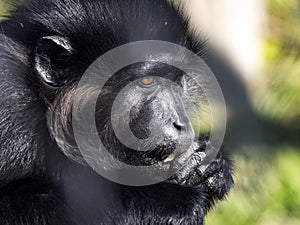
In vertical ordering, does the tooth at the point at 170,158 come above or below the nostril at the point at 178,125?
below

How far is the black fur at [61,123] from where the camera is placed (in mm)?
4273

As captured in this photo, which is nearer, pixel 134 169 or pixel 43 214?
pixel 43 214

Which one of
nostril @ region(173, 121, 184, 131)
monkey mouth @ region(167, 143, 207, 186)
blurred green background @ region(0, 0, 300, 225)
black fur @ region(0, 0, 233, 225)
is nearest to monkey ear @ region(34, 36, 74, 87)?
black fur @ region(0, 0, 233, 225)

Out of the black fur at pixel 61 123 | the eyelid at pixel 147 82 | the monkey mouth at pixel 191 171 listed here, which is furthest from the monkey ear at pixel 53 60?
the monkey mouth at pixel 191 171

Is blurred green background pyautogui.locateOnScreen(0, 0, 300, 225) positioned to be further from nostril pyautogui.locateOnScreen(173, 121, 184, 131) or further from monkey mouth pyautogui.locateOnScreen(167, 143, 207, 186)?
nostril pyautogui.locateOnScreen(173, 121, 184, 131)

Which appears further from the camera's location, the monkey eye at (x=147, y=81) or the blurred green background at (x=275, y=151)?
the blurred green background at (x=275, y=151)

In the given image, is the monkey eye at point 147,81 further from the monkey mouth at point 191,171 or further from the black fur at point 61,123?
the monkey mouth at point 191,171

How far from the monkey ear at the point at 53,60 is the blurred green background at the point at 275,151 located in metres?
0.86

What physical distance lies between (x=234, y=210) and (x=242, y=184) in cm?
45

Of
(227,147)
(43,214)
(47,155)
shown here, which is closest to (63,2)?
(47,155)

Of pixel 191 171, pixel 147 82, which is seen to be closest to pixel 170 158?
pixel 191 171

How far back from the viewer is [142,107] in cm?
437

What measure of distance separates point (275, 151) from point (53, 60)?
1.91 metres

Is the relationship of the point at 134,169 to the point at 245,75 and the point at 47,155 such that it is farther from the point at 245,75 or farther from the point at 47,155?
the point at 245,75
